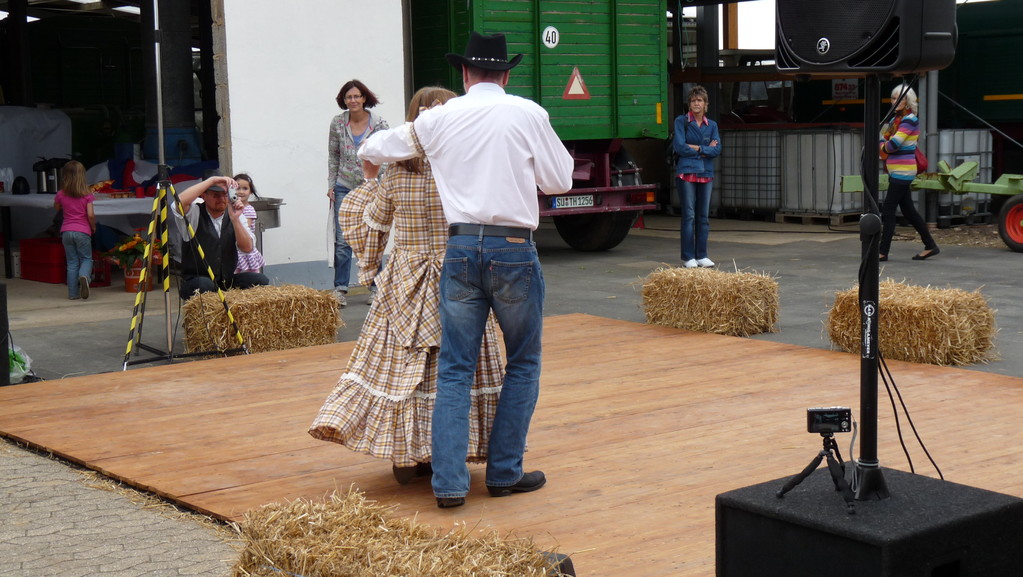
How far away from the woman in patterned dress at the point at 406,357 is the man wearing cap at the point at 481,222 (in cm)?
15

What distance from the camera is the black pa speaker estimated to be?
3457 mm

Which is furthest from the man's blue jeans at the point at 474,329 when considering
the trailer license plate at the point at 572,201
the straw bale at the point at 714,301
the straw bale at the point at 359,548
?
the trailer license plate at the point at 572,201

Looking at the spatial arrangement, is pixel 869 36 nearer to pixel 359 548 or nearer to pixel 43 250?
pixel 359 548

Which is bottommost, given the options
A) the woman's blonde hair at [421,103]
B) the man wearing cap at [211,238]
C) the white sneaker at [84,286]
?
the white sneaker at [84,286]

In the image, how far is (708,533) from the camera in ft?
13.8

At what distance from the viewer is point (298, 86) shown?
10562mm

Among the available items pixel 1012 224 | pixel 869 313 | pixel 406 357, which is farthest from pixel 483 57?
pixel 1012 224

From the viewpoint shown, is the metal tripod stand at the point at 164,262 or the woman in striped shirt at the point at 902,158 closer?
the metal tripod stand at the point at 164,262

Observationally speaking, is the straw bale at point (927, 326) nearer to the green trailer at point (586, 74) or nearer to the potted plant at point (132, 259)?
the green trailer at point (586, 74)

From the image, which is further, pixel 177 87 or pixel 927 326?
pixel 177 87

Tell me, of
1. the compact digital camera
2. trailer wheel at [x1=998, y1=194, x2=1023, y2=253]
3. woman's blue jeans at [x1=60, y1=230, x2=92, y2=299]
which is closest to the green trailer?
trailer wheel at [x1=998, y1=194, x2=1023, y2=253]

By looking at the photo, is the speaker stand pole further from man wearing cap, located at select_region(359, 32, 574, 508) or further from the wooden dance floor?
man wearing cap, located at select_region(359, 32, 574, 508)

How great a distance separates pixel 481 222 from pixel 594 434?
5.22 feet

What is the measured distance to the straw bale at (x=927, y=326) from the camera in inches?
283
